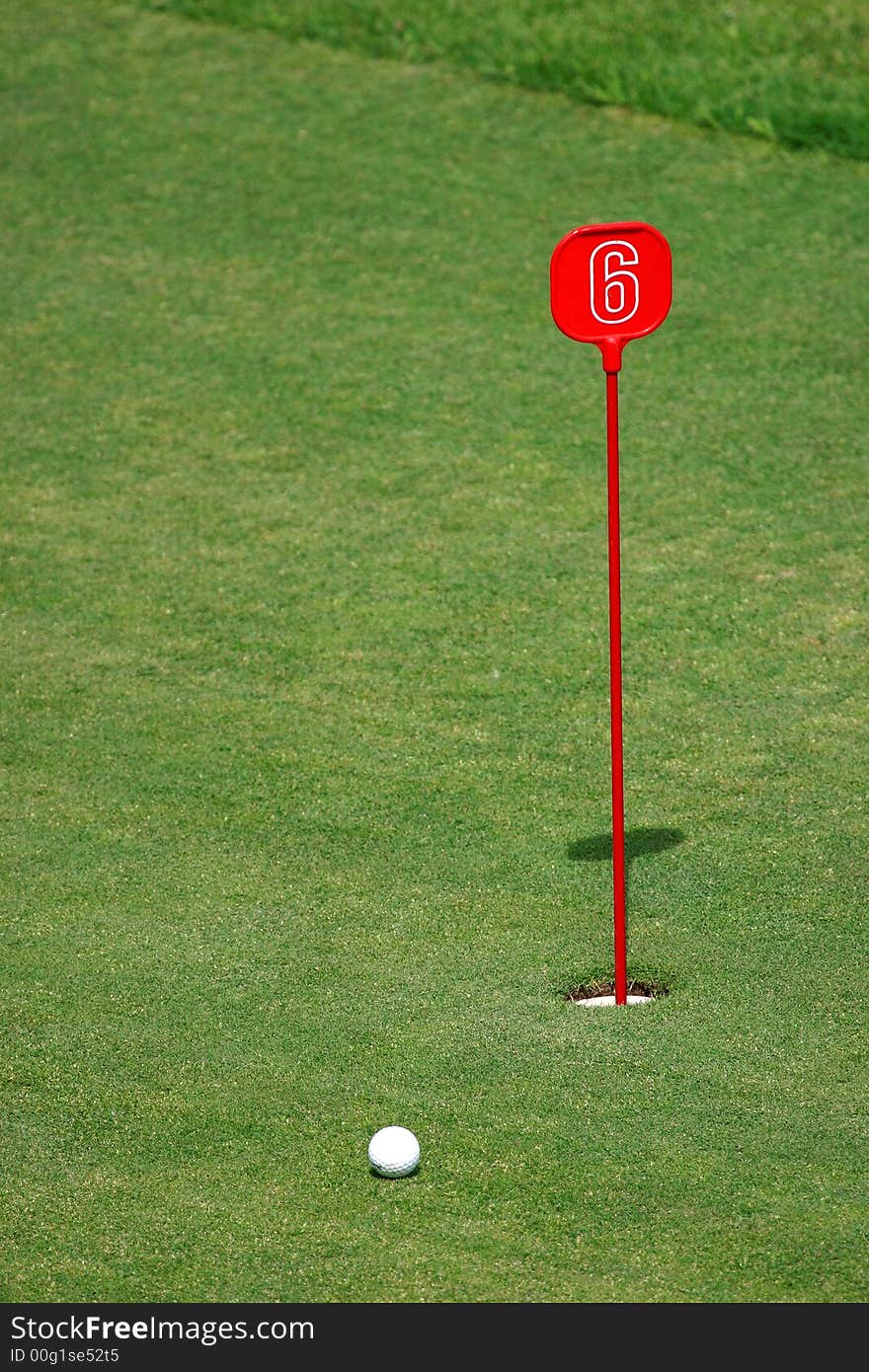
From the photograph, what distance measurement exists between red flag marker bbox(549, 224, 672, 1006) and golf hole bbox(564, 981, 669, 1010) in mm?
99

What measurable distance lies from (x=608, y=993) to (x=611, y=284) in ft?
9.89

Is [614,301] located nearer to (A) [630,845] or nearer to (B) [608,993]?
(A) [630,845]

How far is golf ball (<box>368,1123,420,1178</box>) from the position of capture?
6.10 metres

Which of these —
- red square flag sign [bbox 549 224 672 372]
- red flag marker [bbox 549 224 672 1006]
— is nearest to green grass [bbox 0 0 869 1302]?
red flag marker [bbox 549 224 672 1006]

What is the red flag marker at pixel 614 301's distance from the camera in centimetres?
680

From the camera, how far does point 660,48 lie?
1581 centimetres

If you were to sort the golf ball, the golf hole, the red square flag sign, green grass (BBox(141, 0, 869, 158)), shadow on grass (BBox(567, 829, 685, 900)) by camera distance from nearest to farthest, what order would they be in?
the golf ball
the red square flag sign
the golf hole
shadow on grass (BBox(567, 829, 685, 900))
green grass (BBox(141, 0, 869, 158))

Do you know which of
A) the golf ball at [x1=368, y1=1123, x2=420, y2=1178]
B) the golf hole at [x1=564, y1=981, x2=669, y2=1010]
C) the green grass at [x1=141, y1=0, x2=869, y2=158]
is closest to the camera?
the golf ball at [x1=368, y1=1123, x2=420, y2=1178]

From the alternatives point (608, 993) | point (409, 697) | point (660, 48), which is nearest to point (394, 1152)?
point (608, 993)

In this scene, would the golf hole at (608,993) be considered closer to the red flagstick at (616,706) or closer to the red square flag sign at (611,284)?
the red flagstick at (616,706)

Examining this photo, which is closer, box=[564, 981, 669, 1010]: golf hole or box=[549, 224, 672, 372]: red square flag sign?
box=[549, 224, 672, 372]: red square flag sign

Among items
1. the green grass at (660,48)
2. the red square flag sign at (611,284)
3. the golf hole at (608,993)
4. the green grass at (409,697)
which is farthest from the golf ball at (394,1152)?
the green grass at (660,48)

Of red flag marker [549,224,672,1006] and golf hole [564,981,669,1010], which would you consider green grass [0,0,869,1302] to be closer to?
golf hole [564,981,669,1010]
